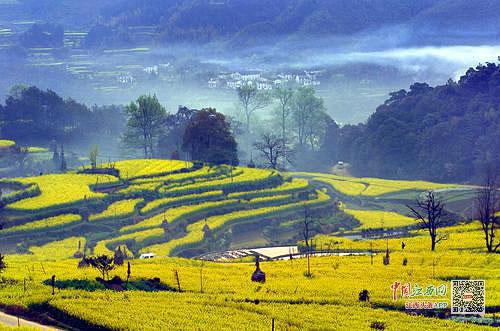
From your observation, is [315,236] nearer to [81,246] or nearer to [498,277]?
[81,246]

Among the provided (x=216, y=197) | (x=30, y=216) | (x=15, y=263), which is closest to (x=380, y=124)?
(x=216, y=197)

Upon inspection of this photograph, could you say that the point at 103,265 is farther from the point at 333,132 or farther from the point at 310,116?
the point at 310,116

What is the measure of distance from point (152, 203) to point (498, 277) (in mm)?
45846

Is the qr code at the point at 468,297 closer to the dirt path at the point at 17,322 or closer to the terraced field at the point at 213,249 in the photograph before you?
the terraced field at the point at 213,249

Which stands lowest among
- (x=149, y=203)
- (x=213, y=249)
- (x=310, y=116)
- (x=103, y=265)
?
(x=213, y=249)

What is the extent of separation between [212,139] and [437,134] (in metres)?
34.4

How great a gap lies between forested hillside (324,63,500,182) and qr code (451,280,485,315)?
253ft

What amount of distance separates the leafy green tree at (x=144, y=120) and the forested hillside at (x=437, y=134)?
93.9 feet

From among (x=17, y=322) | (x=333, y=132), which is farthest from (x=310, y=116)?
(x=17, y=322)

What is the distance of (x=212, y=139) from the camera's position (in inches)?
4756

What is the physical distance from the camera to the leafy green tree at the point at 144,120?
140 metres

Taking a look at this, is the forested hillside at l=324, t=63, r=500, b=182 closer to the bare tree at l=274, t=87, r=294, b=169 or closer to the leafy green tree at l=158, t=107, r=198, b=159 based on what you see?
the bare tree at l=274, t=87, r=294, b=169

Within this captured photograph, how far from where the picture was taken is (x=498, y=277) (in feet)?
199

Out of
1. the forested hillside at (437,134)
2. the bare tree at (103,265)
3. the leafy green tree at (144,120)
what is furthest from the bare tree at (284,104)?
the bare tree at (103,265)
